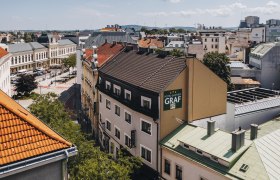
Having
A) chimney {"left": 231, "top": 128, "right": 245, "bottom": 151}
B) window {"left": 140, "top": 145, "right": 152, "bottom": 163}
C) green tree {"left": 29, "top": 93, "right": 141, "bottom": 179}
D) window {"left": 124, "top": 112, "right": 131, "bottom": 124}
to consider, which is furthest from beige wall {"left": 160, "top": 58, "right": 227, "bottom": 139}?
chimney {"left": 231, "top": 128, "right": 245, "bottom": 151}

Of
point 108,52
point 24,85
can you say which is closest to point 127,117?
point 108,52

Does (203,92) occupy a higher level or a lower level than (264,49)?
lower

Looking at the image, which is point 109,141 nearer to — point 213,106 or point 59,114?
point 59,114

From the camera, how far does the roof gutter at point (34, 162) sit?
44.2 feet

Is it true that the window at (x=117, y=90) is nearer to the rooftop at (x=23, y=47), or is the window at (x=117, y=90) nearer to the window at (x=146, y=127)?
the window at (x=146, y=127)

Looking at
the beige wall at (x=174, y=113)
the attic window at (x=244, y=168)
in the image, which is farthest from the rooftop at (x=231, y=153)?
the beige wall at (x=174, y=113)

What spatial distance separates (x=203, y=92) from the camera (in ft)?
115

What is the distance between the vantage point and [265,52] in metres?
78.7

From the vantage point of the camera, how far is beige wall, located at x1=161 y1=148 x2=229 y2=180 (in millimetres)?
26214

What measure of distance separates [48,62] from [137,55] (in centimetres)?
12556

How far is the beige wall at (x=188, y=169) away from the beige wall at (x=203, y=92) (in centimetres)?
506

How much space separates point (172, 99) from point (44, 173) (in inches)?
764

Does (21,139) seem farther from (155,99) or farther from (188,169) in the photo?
(155,99)

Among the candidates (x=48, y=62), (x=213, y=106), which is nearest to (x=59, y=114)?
(x=213, y=106)
